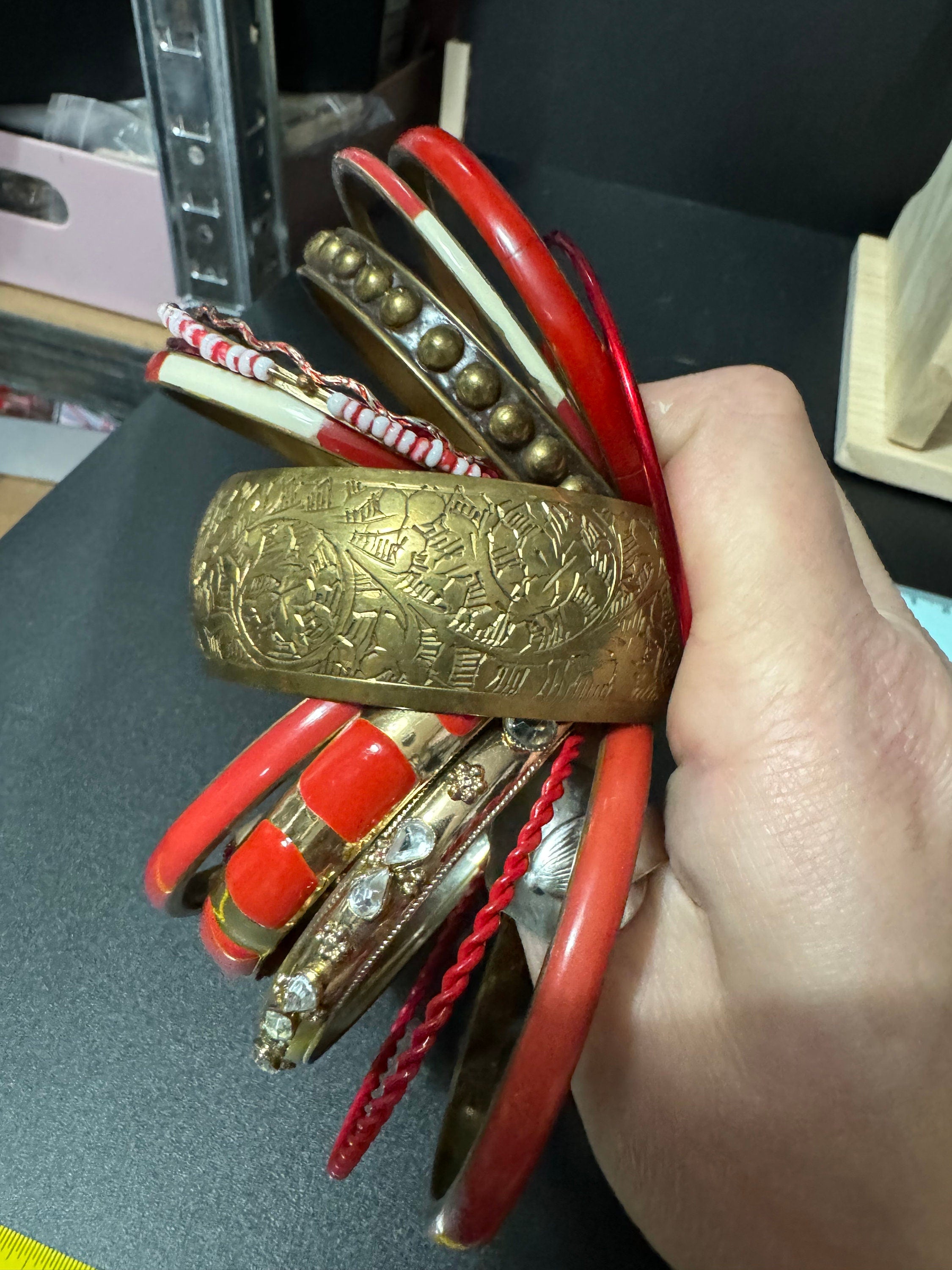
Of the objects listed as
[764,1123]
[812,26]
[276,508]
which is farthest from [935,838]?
[812,26]

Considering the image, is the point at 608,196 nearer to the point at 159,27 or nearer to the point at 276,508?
the point at 159,27

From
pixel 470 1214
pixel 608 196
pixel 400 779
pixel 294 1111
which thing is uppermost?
pixel 608 196

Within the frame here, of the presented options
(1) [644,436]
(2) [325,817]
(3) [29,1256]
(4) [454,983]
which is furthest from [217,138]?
(3) [29,1256]

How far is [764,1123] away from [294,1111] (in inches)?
16.7

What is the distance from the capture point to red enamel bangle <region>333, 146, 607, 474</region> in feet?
1.81

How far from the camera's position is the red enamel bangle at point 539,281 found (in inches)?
20.5

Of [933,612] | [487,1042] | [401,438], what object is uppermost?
[401,438]

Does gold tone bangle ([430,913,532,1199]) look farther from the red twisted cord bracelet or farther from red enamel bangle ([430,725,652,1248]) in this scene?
red enamel bangle ([430,725,652,1248])

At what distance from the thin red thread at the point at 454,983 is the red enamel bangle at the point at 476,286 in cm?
22

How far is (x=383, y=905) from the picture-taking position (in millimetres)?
525

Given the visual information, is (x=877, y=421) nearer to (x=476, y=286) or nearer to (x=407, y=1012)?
(x=476, y=286)

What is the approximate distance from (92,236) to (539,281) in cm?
109

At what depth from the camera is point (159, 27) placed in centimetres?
102

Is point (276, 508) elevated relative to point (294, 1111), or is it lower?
elevated
